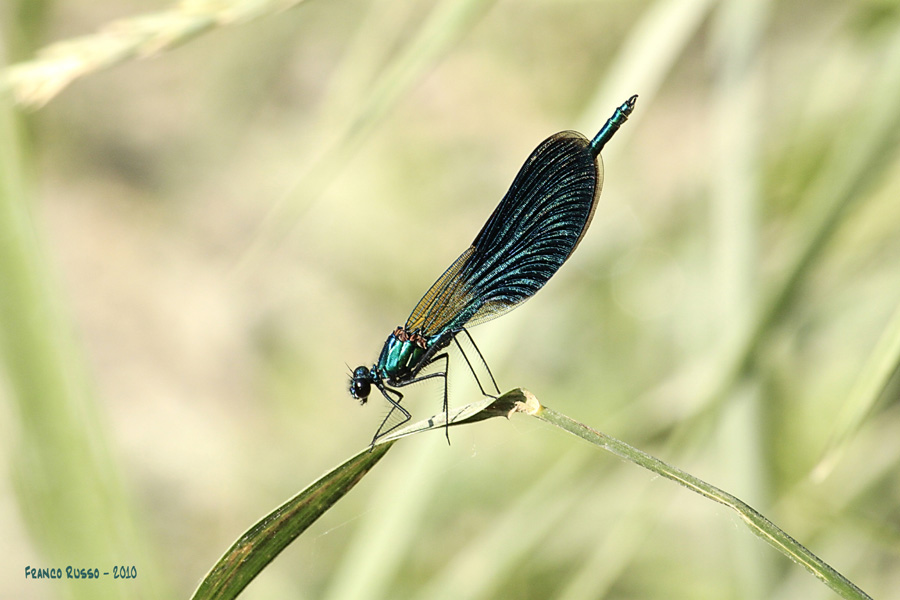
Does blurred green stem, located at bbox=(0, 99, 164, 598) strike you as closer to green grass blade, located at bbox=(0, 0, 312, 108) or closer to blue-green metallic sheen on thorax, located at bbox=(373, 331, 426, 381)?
green grass blade, located at bbox=(0, 0, 312, 108)

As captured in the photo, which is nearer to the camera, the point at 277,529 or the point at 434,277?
the point at 277,529

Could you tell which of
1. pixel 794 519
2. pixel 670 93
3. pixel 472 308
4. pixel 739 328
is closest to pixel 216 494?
pixel 472 308

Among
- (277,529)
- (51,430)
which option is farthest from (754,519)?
(51,430)

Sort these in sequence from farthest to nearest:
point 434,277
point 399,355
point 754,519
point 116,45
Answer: point 434,277, point 399,355, point 116,45, point 754,519

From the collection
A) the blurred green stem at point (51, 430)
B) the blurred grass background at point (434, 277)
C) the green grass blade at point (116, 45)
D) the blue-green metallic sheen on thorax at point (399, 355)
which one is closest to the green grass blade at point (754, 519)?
the blurred grass background at point (434, 277)

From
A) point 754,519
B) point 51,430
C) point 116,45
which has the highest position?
point 116,45

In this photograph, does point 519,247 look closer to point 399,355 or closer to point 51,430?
point 399,355
